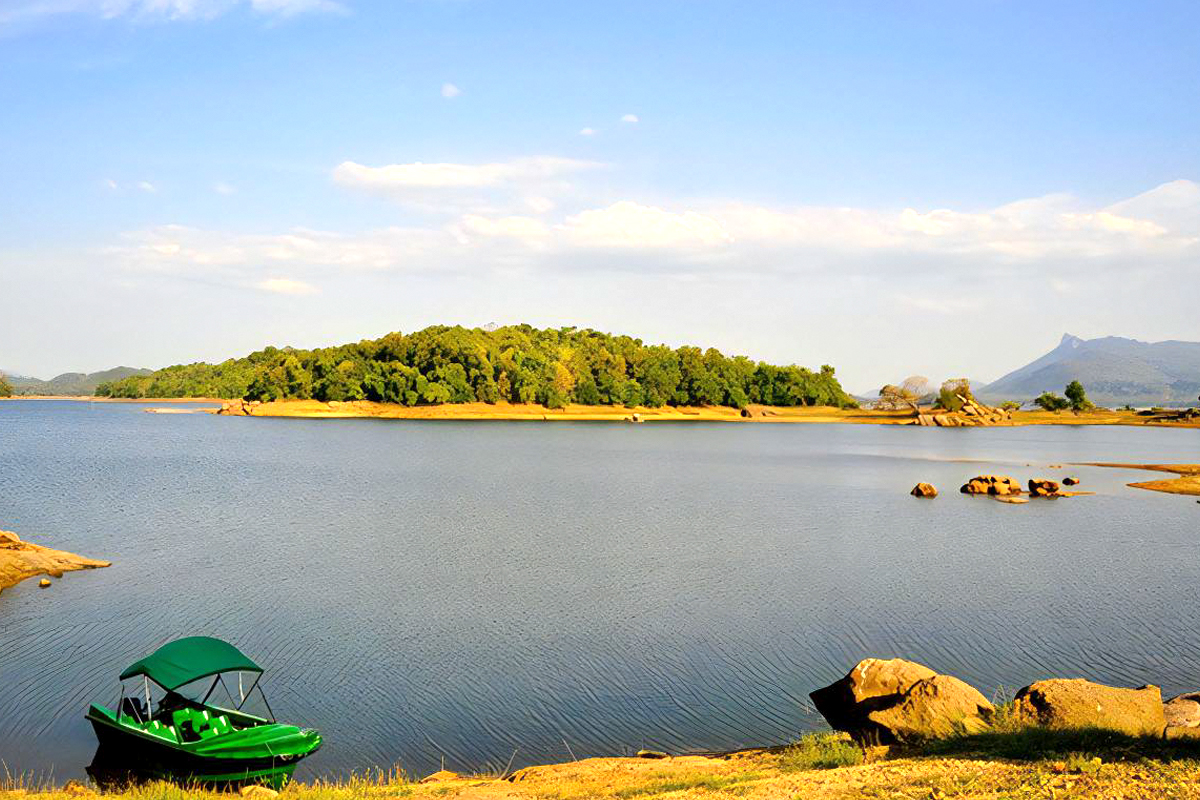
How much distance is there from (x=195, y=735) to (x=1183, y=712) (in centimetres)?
1789

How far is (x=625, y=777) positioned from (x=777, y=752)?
326cm

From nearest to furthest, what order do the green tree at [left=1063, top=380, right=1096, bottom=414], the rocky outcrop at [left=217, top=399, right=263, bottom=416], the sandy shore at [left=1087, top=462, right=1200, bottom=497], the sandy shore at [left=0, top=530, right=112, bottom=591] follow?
the sandy shore at [left=0, top=530, right=112, bottom=591]
the sandy shore at [left=1087, top=462, right=1200, bottom=497]
the rocky outcrop at [left=217, top=399, right=263, bottom=416]
the green tree at [left=1063, top=380, right=1096, bottom=414]

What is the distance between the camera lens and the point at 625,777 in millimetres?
14227

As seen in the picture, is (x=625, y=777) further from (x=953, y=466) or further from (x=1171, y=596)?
(x=953, y=466)

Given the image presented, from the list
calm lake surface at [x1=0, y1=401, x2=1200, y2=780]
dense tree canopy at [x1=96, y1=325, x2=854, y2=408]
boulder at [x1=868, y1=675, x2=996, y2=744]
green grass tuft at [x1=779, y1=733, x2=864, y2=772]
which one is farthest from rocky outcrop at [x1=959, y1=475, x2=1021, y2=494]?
dense tree canopy at [x1=96, y1=325, x2=854, y2=408]

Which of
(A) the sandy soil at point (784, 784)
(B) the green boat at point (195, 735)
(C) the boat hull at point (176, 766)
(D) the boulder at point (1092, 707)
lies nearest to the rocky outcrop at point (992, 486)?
(D) the boulder at point (1092, 707)

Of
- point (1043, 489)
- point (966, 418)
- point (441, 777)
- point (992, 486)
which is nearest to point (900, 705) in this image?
point (441, 777)

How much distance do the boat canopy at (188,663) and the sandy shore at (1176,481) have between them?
63.2m

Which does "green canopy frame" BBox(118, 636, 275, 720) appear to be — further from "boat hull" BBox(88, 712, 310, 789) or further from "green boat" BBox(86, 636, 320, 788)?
"boat hull" BBox(88, 712, 310, 789)

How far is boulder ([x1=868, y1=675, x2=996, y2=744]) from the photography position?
14914 millimetres

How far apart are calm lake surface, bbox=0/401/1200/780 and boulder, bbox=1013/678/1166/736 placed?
4438mm

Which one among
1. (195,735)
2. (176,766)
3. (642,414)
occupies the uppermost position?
(642,414)

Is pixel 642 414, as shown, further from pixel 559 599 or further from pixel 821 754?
pixel 821 754

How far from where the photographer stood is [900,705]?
15.6 meters
